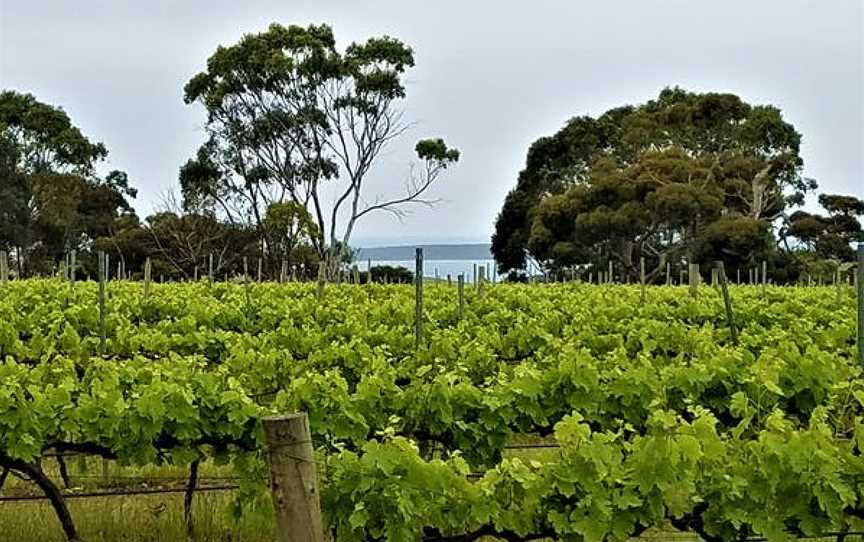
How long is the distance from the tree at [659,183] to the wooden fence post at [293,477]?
102ft

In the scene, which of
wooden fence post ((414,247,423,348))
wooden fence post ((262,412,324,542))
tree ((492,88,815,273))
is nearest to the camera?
wooden fence post ((262,412,324,542))

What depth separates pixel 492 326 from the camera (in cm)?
1059

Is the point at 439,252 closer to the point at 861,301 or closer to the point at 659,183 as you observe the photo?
the point at 659,183

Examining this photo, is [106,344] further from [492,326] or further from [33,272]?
[33,272]

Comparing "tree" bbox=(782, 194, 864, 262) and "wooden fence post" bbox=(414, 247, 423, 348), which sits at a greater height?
"tree" bbox=(782, 194, 864, 262)

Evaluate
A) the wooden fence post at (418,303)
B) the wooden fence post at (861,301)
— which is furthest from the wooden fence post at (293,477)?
the wooden fence post at (418,303)

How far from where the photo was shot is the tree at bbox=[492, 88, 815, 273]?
34125 millimetres

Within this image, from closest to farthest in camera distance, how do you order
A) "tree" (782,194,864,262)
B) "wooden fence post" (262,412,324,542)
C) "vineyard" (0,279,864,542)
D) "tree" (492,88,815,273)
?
"wooden fence post" (262,412,324,542) < "vineyard" (0,279,864,542) < "tree" (492,88,815,273) < "tree" (782,194,864,262)

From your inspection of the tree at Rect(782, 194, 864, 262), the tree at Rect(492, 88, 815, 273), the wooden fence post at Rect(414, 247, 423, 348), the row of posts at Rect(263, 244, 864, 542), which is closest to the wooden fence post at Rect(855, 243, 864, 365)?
the wooden fence post at Rect(414, 247, 423, 348)

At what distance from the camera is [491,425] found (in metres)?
5.59

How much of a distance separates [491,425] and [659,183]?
97.9 ft

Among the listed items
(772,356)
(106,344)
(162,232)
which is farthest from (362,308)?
(162,232)

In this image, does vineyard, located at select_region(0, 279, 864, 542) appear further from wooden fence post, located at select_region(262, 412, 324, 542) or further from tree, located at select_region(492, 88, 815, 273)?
tree, located at select_region(492, 88, 815, 273)

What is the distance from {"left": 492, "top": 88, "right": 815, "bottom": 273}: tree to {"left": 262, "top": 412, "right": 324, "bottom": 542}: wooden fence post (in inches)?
1224
